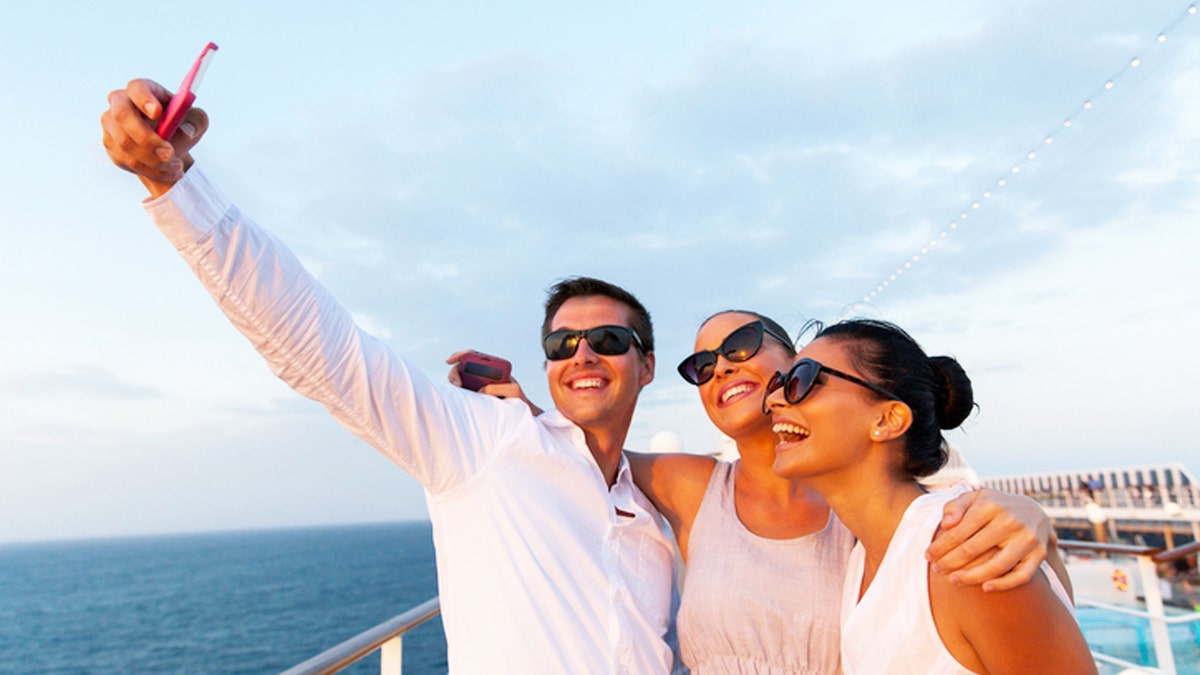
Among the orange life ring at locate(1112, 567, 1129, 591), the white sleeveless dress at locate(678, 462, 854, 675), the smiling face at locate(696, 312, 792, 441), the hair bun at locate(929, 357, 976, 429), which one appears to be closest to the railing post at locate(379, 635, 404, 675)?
the white sleeveless dress at locate(678, 462, 854, 675)

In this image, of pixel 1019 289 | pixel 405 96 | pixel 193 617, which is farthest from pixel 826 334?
pixel 193 617

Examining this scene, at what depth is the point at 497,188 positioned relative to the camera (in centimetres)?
2023

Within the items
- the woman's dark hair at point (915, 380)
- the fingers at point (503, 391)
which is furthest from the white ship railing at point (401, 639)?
the woman's dark hair at point (915, 380)

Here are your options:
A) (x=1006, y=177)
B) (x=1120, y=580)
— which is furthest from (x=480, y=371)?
(x=1120, y=580)

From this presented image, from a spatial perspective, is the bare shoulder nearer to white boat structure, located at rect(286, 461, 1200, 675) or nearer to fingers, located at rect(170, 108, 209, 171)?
white boat structure, located at rect(286, 461, 1200, 675)

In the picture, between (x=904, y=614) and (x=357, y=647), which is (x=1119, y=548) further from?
(x=357, y=647)

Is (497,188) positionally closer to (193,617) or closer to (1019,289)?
(1019,289)

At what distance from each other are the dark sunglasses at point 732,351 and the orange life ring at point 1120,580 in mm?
9400

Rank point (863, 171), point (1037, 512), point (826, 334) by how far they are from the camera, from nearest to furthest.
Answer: point (1037, 512)
point (826, 334)
point (863, 171)

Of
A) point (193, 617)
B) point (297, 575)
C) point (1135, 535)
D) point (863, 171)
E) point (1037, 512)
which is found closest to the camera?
point (1037, 512)

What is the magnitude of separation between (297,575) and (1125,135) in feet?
305

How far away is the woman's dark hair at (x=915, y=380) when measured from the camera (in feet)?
5.53

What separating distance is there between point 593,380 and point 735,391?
46 centimetres

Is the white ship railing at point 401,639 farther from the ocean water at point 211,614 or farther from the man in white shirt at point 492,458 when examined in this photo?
the ocean water at point 211,614
